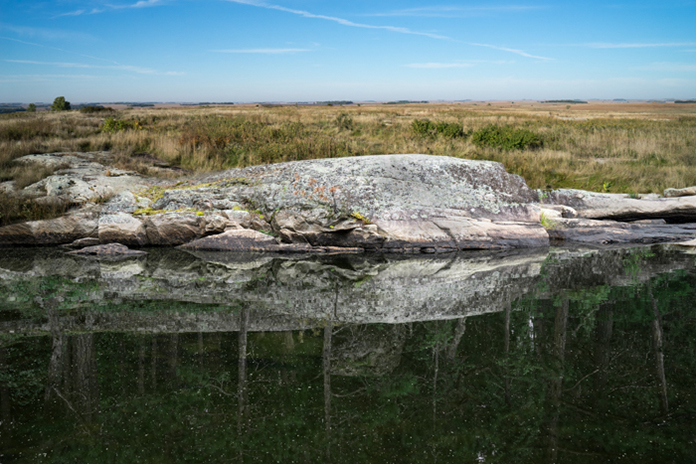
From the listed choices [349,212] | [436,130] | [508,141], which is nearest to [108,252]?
[349,212]

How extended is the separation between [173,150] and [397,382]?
13269 mm

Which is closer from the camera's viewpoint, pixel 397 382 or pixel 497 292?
pixel 397 382

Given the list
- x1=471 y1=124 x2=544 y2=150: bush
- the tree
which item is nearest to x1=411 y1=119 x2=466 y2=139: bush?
x1=471 y1=124 x2=544 y2=150: bush

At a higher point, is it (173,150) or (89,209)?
(173,150)

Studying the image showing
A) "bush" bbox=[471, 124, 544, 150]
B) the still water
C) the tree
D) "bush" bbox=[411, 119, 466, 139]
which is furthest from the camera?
the tree

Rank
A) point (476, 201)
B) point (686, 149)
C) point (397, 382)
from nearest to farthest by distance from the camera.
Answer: point (397, 382) → point (476, 201) → point (686, 149)

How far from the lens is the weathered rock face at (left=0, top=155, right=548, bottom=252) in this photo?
1016 cm

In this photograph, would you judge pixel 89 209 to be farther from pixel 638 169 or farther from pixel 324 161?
pixel 638 169

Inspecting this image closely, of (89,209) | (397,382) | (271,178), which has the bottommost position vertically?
(397,382)

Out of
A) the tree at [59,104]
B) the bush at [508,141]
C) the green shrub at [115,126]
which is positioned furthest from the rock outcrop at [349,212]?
the tree at [59,104]

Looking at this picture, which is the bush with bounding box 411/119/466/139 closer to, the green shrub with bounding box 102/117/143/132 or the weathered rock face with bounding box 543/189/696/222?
the weathered rock face with bounding box 543/189/696/222

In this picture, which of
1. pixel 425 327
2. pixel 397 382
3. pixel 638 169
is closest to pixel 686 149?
Result: pixel 638 169

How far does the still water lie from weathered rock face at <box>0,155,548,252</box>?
1968 millimetres

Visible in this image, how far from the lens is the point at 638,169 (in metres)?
15.1
